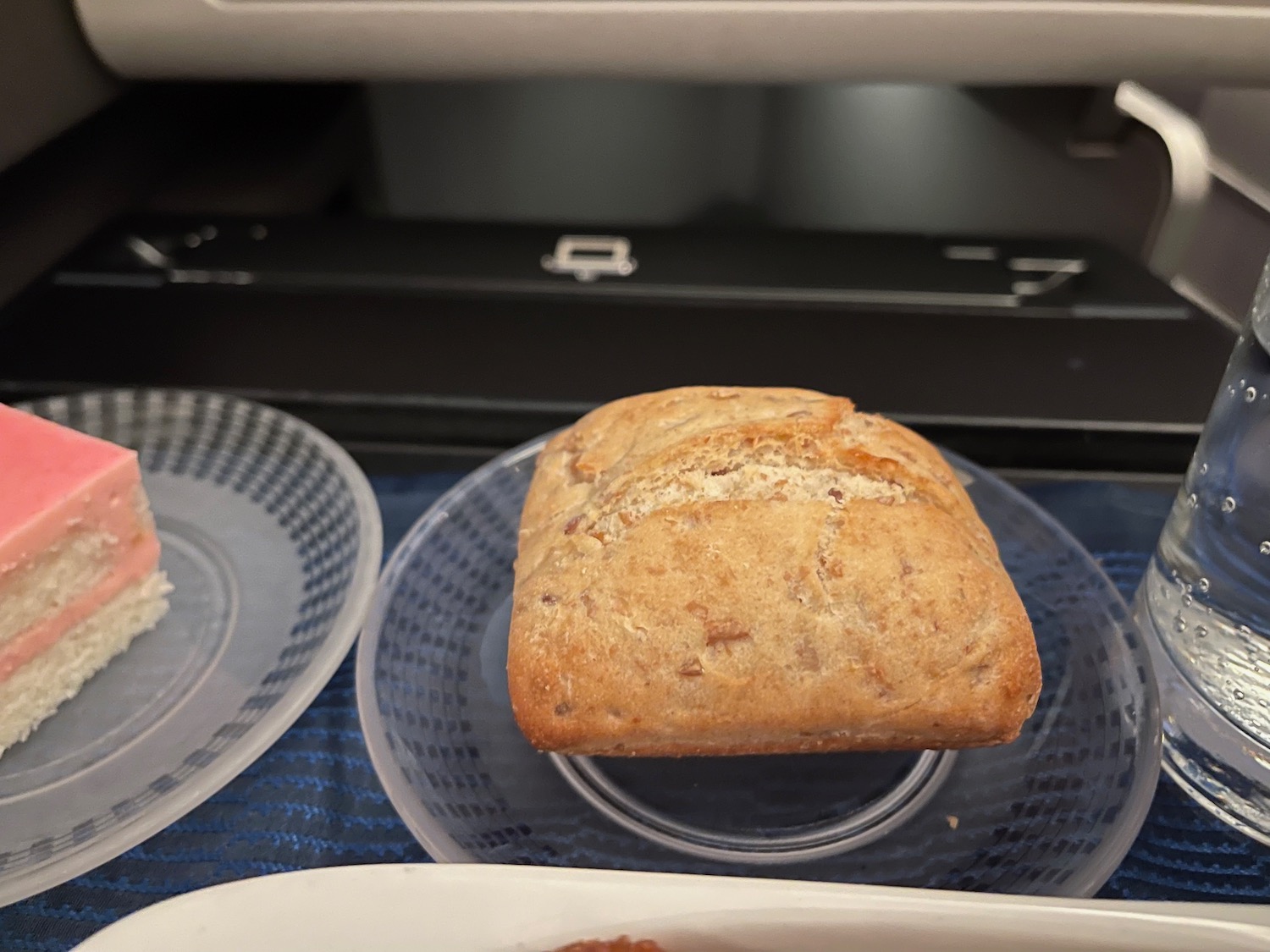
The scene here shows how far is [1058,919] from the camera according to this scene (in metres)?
0.37

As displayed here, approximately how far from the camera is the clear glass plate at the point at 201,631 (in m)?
0.55

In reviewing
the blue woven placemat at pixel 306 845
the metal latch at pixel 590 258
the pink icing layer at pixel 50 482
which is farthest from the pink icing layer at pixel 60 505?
the metal latch at pixel 590 258

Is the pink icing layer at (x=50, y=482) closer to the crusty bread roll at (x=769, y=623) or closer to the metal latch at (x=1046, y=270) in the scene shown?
the crusty bread roll at (x=769, y=623)

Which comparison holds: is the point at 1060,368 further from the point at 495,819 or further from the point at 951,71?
the point at 495,819

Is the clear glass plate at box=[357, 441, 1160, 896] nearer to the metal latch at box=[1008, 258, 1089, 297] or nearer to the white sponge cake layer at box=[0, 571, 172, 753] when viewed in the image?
the white sponge cake layer at box=[0, 571, 172, 753]

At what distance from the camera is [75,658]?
2.13 ft

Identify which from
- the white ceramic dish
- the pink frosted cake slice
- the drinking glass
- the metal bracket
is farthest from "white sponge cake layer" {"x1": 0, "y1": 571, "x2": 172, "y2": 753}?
the metal bracket

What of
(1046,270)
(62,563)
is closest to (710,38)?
(1046,270)

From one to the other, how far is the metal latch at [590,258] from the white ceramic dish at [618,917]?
62 centimetres

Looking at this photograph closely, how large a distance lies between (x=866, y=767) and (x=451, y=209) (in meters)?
0.78

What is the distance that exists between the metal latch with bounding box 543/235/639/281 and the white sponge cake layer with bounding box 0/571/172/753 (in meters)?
0.45

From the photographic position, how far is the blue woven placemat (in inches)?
20.3

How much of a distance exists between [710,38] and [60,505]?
598mm

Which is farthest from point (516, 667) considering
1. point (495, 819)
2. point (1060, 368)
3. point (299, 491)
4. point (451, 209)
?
point (451, 209)
